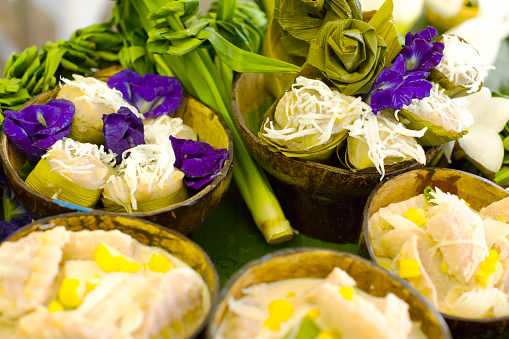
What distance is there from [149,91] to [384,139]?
76cm

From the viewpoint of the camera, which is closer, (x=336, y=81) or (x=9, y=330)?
(x=9, y=330)

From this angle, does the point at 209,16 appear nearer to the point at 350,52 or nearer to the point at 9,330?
the point at 350,52

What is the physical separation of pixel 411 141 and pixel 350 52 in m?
0.30

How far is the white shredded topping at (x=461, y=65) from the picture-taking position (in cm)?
132

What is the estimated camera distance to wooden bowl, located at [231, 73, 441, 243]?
3.95ft

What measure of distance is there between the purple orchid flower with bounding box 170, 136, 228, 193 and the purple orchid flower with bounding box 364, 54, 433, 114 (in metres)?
0.45

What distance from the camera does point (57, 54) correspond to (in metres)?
1.55

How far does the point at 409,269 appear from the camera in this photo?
919 mm

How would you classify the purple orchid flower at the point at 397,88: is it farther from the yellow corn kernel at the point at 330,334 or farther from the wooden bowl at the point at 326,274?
the yellow corn kernel at the point at 330,334

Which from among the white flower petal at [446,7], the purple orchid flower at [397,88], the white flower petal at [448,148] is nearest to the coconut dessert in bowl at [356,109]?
the purple orchid flower at [397,88]

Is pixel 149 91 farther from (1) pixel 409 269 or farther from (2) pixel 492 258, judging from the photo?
(2) pixel 492 258

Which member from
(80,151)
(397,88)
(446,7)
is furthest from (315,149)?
(446,7)

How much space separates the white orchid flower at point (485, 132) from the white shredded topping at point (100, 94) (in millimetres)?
1112

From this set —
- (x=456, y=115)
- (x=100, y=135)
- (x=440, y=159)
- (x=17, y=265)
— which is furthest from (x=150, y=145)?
(x=440, y=159)
